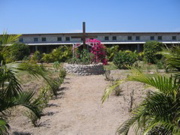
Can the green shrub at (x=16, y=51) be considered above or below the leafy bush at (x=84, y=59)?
above

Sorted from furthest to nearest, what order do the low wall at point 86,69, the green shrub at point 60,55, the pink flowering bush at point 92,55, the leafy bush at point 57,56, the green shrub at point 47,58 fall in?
the green shrub at point 60,55, the leafy bush at point 57,56, the green shrub at point 47,58, the pink flowering bush at point 92,55, the low wall at point 86,69

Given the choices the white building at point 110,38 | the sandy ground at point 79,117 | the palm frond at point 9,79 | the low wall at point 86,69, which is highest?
the white building at point 110,38

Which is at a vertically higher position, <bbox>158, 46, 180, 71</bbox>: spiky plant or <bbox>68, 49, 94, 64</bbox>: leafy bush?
<bbox>158, 46, 180, 71</bbox>: spiky plant

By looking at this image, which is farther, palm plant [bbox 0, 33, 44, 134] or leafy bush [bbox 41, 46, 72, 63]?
leafy bush [bbox 41, 46, 72, 63]

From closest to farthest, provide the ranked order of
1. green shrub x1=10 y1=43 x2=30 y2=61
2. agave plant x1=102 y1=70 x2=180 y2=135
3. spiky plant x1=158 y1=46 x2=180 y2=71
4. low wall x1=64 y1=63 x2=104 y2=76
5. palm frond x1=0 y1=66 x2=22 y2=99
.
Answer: agave plant x1=102 y1=70 x2=180 y2=135 → spiky plant x1=158 y1=46 x2=180 y2=71 → palm frond x1=0 y1=66 x2=22 y2=99 → green shrub x1=10 y1=43 x2=30 y2=61 → low wall x1=64 y1=63 x2=104 y2=76

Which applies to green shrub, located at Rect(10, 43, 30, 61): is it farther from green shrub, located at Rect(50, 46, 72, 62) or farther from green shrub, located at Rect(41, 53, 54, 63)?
green shrub, located at Rect(50, 46, 72, 62)

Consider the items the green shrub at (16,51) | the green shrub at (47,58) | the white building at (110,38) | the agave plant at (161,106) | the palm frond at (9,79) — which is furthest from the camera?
the white building at (110,38)

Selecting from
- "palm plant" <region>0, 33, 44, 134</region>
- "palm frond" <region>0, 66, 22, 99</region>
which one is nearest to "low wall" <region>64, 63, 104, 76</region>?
"palm plant" <region>0, 33, 44, 134</region>

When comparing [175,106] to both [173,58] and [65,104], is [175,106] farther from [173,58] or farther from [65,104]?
[65,104]

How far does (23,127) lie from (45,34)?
93.2ft

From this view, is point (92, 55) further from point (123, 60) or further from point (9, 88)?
point (9, 88)

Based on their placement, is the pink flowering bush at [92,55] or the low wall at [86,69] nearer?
the low wall at [86,69]

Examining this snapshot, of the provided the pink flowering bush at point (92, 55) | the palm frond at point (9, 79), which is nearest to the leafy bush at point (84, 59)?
the pink flowering bush at point (92, 55)

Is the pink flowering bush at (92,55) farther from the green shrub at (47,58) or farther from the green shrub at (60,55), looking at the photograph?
the green shrub at (47,58)
